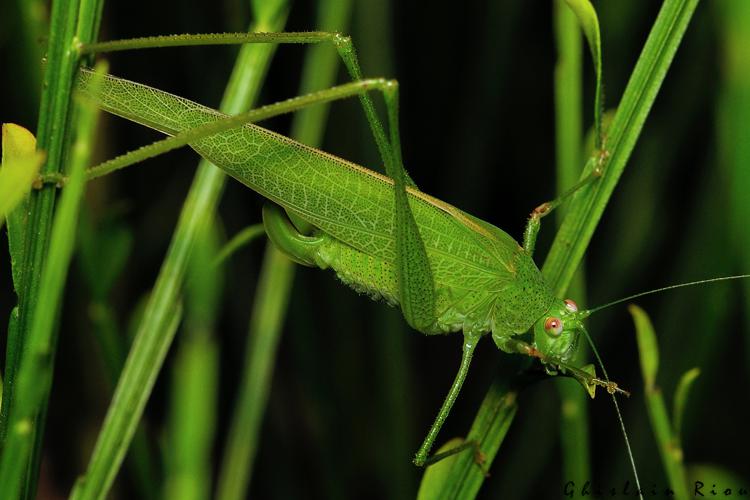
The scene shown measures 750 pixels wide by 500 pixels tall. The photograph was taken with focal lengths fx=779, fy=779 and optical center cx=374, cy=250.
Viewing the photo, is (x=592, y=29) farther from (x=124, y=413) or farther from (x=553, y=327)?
(x=124, y=413)

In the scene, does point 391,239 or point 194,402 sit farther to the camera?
point 391,239

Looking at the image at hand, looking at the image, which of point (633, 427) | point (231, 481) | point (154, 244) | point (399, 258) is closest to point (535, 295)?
point (399, 258)

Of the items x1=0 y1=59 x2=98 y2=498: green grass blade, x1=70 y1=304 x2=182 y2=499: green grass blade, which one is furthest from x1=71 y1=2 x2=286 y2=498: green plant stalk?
x1=0 y1=59 x2=98 y2=498: green grass blade

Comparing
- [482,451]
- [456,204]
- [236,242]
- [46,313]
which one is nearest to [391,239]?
[236,242]

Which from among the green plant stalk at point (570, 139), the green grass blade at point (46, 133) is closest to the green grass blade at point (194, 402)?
the green grass blade at point (46, 133)

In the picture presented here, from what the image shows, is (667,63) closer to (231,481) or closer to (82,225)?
(82,225)
